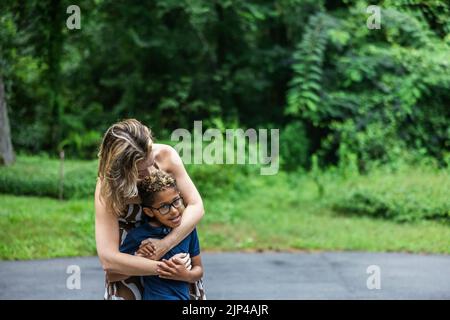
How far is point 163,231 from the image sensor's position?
9.27 ft

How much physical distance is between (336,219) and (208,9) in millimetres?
5171

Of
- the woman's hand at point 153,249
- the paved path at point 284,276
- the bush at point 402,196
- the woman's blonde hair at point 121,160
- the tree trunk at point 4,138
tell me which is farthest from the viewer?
the tree trunk at point 4,138

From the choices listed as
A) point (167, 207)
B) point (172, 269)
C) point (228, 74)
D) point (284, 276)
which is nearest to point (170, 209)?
point (167, 207)

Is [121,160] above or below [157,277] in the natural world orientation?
above

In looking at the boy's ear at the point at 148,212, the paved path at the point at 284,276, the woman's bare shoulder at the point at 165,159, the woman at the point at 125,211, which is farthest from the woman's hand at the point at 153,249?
the paved path at the point at 284,276

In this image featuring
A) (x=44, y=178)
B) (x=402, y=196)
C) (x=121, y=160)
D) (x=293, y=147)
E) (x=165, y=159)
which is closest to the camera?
(x=121, y=160)

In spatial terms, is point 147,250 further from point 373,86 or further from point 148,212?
point 373,86

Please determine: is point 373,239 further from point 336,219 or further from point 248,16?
point 248,16

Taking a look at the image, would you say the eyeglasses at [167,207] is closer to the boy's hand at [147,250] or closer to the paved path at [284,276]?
the boy's hand at [147,250]

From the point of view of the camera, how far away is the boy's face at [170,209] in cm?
275

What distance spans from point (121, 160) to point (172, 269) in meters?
0.48

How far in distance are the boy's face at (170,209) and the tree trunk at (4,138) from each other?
8.05 metres

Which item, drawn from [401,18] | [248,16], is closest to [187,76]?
[248,16]

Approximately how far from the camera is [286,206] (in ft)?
36.8
